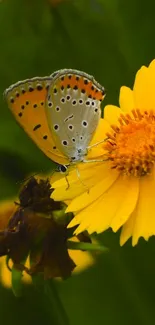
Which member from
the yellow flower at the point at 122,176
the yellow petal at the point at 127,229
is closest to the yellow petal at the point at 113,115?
the yellow flower at the point at 122,176

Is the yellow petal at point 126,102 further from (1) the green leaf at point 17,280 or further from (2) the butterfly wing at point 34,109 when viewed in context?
(1) the green leaf at point 17,280

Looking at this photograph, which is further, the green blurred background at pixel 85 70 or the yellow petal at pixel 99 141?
the green blurred background at pixel 85 70

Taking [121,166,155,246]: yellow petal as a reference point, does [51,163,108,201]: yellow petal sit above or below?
above

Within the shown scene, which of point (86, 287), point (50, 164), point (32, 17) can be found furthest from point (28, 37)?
point (86, 287)

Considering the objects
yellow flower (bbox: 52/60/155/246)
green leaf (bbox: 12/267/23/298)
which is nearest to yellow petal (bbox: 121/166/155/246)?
yellow flower (bbox: 52/60/155/246)

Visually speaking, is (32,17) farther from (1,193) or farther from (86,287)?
(86,287)

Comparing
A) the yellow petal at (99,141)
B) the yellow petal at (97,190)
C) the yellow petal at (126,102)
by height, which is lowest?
the yellow petal at (97,190)

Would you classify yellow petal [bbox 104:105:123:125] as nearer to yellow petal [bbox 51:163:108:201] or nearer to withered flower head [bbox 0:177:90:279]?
yellow petal [bbox 51:163:108:201]

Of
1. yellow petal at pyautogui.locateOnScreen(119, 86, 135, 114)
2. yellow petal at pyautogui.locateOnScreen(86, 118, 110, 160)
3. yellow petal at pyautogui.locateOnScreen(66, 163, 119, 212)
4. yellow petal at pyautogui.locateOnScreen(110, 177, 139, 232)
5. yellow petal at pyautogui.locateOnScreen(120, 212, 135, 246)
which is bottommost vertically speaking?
yellow petal at pyautogui.locateOnScreen(120, 212, 135, 246)
